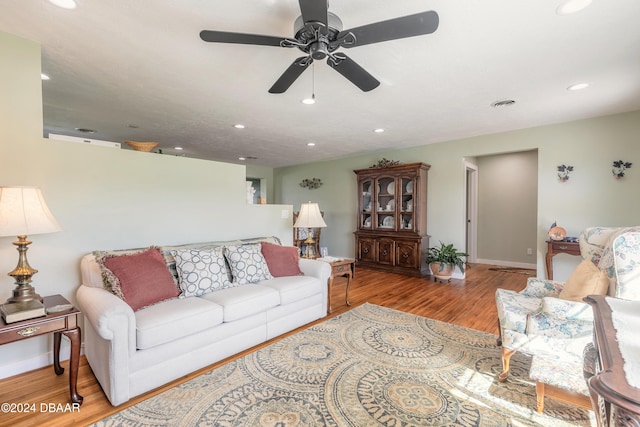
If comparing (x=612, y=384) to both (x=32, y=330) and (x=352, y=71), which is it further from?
(x=32, y=330)

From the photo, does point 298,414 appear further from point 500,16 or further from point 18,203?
point 500,16

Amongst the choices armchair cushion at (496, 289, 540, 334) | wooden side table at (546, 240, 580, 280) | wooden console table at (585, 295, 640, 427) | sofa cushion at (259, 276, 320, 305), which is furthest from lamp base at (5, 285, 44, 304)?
wooden side table at (546, 240, 580, 280)

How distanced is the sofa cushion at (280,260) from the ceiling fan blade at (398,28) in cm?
217

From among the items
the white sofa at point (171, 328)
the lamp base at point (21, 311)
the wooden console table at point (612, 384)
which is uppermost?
the wooden console table at point (612, 384)

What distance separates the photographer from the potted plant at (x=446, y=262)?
464 centimetres

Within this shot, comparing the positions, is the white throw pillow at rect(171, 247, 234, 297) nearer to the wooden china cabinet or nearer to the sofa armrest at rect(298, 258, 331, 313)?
the sofa armrest at rect(298, 258, 331, 313)

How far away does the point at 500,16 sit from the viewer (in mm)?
1811

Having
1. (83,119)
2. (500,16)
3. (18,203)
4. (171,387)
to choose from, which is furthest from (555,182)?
(83,119)

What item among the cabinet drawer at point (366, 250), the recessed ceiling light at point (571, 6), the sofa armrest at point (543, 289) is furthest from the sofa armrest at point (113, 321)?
the cabinet drawer at point (366, 250)

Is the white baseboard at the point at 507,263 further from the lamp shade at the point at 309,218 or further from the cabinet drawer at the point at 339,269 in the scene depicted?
the lamp shade at the point at 309,218

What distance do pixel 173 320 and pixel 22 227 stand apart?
103 cm

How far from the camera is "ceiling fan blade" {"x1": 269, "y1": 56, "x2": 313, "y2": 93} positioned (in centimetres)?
179

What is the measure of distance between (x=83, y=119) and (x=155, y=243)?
7.85 ft

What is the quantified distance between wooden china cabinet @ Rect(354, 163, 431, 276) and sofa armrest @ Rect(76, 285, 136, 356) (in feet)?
14.3
